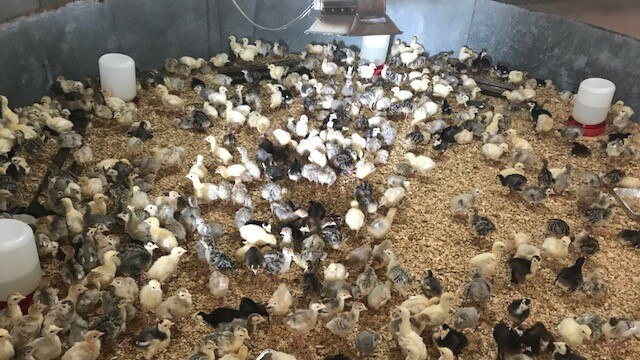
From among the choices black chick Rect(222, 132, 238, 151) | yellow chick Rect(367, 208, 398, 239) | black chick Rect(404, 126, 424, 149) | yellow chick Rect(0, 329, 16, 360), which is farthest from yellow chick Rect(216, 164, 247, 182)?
yellow chick Rect(0, 329, 16, 360)

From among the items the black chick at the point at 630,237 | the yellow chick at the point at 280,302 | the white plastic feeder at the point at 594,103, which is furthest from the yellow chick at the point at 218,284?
the white plastic feeder at the point at 594,103

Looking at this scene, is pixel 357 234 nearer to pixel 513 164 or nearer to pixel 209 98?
pixel 513 164

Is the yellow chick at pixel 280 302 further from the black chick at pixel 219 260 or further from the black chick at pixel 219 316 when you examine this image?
the black chick at pixel 219 260

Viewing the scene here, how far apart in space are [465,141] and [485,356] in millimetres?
2253

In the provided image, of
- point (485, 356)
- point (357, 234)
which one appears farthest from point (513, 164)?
point (485, 356)

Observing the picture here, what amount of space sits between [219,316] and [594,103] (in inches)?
146

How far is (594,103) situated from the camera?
5.21 m

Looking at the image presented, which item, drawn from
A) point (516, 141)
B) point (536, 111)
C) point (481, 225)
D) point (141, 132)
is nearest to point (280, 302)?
point (481, 225)

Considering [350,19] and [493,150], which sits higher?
[350,19]

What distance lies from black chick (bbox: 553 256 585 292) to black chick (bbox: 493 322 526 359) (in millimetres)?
617

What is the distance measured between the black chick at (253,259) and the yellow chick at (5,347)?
127 cm

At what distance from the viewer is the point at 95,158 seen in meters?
4.64

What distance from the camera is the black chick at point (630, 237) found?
404cm

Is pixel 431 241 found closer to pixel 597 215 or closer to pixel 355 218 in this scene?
pixel 355 218
